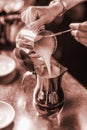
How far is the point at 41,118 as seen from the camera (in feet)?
5.19

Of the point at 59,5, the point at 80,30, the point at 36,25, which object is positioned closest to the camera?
the point at 80,30

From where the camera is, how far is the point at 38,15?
1760mm

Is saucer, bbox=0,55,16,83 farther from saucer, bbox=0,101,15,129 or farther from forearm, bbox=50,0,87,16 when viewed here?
forearm, bbox=50,0,87,16

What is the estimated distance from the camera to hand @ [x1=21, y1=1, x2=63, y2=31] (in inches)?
66.4

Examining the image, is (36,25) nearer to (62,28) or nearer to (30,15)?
(30,15)

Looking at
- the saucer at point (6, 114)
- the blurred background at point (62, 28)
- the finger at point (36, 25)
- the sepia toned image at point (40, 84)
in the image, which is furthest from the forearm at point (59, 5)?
the saucer at point (6, 114)

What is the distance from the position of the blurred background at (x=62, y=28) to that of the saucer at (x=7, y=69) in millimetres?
264

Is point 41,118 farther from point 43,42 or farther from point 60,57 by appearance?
point 60,57

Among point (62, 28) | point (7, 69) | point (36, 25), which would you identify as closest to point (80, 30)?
point (36, 25)

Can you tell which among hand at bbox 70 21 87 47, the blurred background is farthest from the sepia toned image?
the blurred background

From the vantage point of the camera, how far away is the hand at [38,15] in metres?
1.69

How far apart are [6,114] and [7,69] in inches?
19.3

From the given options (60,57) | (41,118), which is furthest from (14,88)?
(60,57)

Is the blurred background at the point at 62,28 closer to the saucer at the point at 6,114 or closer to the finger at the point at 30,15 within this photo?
the finger at the point at 30,15
